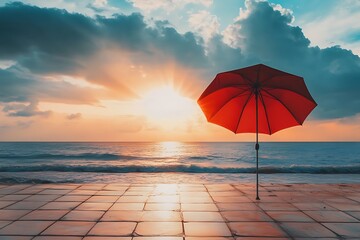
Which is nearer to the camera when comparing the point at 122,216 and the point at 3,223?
the point at 3,223

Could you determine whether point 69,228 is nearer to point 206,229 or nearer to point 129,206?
point 129,206

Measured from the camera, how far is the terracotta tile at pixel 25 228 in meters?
4.07

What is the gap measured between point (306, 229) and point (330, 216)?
3.48ft

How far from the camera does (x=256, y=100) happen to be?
5.52 m

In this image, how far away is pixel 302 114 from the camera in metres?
5.80

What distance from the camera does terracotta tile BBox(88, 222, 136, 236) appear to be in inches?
159

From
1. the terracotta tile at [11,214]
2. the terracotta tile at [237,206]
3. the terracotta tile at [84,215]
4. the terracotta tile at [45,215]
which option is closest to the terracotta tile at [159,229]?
the terracotta tile at [84,215]

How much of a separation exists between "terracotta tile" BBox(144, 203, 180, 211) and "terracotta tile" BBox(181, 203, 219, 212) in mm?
140

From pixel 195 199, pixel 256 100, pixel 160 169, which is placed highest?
pixel 256 100

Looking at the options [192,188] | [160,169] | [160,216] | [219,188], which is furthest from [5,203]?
[160,169]

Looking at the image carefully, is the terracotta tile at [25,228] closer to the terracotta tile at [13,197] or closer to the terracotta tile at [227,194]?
the terracotta tile at [13,197]

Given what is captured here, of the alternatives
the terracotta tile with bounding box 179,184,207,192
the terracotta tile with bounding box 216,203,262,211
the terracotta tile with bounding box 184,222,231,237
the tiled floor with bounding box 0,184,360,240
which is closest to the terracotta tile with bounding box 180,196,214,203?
the tiled floor with bounding box 0,184,360,240

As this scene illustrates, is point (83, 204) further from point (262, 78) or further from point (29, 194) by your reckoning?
point (262, 78)

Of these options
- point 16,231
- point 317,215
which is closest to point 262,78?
point 317,215
